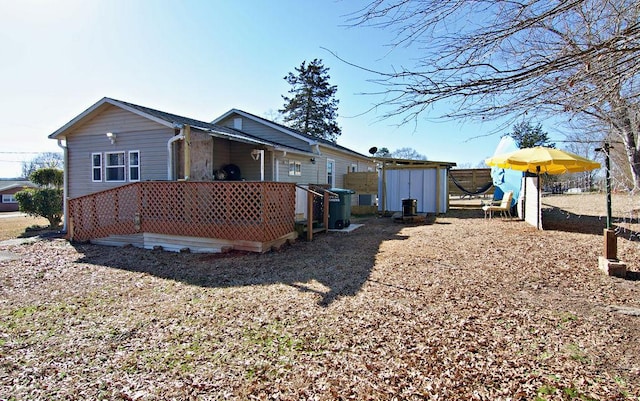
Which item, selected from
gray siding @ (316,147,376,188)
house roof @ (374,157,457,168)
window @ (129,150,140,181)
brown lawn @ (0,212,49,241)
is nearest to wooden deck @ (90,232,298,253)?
window @ (129,150,140,181)

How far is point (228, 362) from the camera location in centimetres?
279

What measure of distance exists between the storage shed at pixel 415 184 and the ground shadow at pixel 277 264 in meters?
5.50

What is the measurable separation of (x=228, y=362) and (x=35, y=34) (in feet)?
32.6

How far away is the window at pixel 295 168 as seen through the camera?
44.2 ft

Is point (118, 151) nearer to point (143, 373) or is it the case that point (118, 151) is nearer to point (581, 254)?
point (143, 373)

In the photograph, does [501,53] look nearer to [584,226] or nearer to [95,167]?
[584,226]

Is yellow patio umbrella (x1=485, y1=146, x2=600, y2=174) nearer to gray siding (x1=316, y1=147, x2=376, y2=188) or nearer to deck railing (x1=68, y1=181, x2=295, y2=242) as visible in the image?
deck railing (x1=68, y1=181, x2=295, y2=242)

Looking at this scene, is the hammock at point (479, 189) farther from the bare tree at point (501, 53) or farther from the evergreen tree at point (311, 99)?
the evergreen tree at point (311, 99)

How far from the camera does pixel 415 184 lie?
13633 millimetres

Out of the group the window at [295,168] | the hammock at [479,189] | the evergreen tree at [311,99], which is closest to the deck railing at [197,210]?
the window at [295,168]

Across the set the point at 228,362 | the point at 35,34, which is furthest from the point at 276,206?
the point at 35,34

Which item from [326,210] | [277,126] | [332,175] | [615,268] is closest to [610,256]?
[615,268]

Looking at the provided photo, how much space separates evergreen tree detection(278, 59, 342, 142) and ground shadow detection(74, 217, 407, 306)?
25.1 m

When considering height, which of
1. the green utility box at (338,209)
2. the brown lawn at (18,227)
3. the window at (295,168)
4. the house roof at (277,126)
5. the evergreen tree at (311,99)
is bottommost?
the brown lawn at (18,227)
